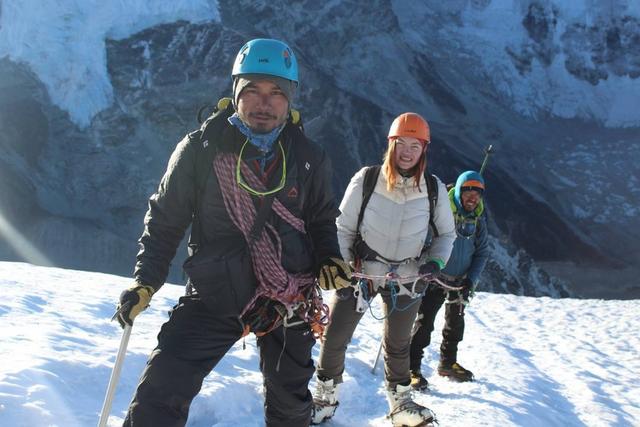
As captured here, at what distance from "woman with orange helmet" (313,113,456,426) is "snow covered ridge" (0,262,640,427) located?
0.39 metres

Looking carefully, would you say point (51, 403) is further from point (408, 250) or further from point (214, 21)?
point (214, 21)

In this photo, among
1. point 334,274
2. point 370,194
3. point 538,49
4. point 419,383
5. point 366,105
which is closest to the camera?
point 334,274

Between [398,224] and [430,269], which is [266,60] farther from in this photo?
[430,269]

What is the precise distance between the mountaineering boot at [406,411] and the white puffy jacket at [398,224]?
739mm

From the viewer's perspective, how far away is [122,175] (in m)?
23.4

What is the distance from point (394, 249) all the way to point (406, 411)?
1.05m

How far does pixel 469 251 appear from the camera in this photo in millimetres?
4789

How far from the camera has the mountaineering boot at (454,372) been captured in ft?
16.5

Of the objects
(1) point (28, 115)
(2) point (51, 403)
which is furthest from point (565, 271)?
(2) point (51, 403)

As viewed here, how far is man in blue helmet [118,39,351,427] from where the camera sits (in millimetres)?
A: 2309

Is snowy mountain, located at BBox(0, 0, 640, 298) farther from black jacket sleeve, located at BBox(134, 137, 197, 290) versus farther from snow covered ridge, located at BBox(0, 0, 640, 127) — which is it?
black jacket sleeve, located at BBox(134, 137, 197, 290)

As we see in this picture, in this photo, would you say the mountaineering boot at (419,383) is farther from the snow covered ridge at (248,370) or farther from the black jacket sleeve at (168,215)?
the black jacket sleeve at (168,215)

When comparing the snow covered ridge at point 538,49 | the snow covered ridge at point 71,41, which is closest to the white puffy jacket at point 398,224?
the snow covered ridge at point 71,41

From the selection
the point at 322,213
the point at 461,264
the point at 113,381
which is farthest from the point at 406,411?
the point at 113,381
